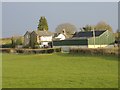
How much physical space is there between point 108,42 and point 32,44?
83.1 ft

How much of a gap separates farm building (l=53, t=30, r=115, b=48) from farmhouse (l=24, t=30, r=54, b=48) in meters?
11.2

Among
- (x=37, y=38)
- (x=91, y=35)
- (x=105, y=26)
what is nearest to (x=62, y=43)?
(x=91, y=35)

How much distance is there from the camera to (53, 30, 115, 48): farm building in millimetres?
70000

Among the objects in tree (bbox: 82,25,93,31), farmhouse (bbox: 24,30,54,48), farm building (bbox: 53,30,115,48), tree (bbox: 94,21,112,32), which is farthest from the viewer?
tree (bbox: 94,21,112,32)

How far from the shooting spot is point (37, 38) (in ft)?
286

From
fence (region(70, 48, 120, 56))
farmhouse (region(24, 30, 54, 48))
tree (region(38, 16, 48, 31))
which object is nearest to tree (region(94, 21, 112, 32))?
tree (region(38, 16, 48, 31))

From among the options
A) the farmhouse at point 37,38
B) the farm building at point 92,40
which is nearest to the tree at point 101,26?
the farmhouse at point 37,38

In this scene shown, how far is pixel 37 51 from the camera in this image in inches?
2308

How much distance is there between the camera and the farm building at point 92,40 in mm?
70000

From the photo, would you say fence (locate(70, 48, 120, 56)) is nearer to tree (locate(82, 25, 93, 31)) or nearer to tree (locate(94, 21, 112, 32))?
tree (locate(82, 25, 93, 31))

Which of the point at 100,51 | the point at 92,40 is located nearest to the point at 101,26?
the point at 92,40

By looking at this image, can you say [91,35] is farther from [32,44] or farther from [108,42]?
[32,44]

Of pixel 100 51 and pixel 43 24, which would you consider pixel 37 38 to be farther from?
pixel 100 51

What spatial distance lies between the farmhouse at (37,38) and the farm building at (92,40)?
11.2 metres
